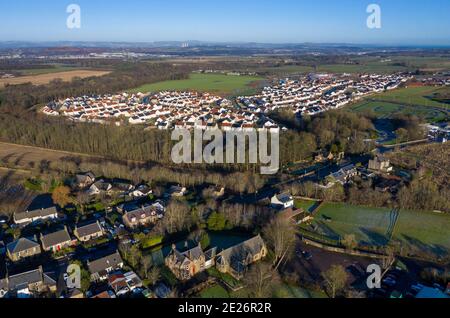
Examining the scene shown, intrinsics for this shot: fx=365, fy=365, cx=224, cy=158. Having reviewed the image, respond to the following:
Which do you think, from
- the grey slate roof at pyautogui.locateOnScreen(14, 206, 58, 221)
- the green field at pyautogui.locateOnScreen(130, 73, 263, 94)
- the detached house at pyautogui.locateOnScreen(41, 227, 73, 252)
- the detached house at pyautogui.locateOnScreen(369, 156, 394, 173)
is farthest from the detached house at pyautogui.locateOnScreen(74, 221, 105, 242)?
the green field at pyautogui.locateOnScreen(130, 73, 263, 94)

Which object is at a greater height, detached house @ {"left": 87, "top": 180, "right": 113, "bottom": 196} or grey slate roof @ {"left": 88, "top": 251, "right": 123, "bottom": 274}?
detached house @ {"left": 87, "top": 180, "right": 113, "bottom": 196}

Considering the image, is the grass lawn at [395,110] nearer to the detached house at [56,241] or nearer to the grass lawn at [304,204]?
the grass lawn at [304,204]

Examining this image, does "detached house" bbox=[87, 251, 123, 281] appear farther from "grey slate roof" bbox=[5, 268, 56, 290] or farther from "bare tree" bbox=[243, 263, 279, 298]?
"bare tree" bbox=[243, 263, 279, 298]

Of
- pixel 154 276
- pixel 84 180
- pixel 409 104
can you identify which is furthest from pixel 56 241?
pixel 409 104

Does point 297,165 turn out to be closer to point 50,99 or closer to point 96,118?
point 96,118

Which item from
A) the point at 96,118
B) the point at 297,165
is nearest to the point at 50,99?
the point at 96,118

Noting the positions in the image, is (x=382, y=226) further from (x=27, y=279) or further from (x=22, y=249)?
(x=22, y=249)
